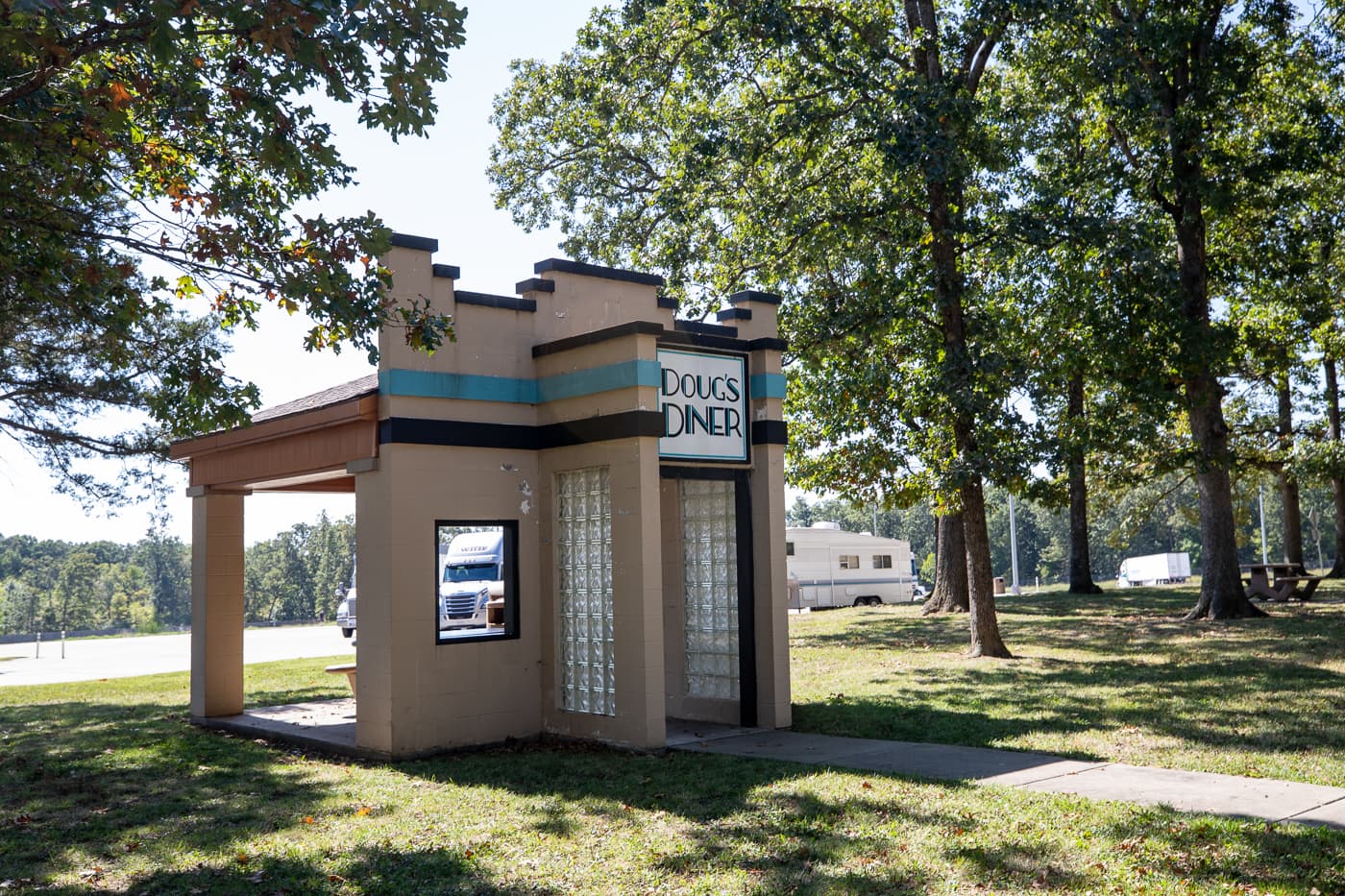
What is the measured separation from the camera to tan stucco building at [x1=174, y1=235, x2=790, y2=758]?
1098 cm

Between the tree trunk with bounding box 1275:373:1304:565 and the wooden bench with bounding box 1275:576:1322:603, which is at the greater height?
the tree trunk with bounding box 1275:373:1304:565

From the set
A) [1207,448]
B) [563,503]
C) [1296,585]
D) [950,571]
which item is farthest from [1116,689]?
[950,571]

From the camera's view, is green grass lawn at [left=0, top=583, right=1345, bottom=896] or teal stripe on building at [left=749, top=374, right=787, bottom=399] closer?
green grass lawn at [left=0, top=583, right=1345, bottom=896]

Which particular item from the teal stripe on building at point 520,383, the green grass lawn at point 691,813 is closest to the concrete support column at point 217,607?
the green grass lawn at point 691,813

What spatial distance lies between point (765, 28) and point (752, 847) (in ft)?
43.5

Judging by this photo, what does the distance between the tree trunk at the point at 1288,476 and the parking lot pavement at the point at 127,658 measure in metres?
24.7

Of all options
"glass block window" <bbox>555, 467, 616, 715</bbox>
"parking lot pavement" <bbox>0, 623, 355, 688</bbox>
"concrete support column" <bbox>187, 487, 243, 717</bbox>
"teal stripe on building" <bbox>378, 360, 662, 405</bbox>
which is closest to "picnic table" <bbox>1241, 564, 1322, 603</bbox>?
"glass block window" <bbox>555, 467, 616, 715</bbox>

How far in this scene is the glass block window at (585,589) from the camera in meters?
11.4

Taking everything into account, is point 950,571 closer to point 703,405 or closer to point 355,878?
point 703,405

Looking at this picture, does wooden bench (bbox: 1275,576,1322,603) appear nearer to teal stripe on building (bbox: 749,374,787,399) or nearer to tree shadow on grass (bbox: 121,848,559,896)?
teal stripe on building (bbox: 749,374,787,399)

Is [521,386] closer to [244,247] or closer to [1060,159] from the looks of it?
[244,247]

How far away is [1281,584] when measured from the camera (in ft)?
75.7

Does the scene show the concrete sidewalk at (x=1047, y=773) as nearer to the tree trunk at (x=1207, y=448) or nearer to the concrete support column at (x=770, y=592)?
the concrete support column at (x=770, y=592)

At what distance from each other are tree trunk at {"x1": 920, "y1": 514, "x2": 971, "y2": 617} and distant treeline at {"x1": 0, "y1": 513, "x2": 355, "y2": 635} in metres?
71.4
